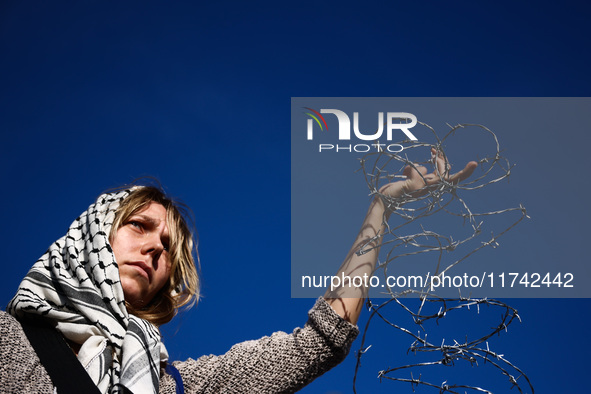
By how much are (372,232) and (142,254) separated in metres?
0.56

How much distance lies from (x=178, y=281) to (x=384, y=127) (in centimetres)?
70

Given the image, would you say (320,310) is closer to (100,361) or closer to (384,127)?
(100,361)

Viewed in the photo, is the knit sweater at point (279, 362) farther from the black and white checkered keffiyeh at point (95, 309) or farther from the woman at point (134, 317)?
the black and white checkered keffiyeh at point (95, 309)

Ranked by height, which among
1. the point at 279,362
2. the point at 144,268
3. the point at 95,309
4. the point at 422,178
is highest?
the point at 422,178

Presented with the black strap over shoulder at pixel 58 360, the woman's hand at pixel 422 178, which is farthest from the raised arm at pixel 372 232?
the black strap over shoulder at pixel 58 360

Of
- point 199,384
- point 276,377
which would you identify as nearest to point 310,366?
point 276,377

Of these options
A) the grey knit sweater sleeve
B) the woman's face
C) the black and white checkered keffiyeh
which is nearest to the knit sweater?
the grey knit sweater sleeve

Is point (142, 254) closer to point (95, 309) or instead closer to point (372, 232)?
point (95, 309)

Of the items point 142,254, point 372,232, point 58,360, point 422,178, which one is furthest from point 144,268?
point 422,178

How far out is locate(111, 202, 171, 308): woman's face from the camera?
1.34m

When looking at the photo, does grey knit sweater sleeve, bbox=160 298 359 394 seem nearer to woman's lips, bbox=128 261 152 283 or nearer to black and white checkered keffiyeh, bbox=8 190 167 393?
black and white checkered keffiyeh, bbox=8 190 167 393

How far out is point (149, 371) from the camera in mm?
1184

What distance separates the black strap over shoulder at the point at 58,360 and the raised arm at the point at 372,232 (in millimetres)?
531

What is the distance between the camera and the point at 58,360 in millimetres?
1073
